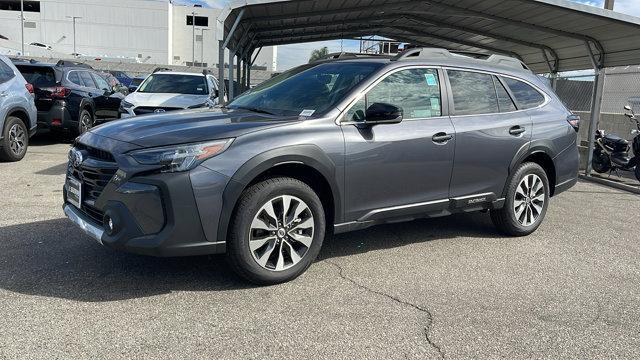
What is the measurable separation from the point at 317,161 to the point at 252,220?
67 centimetres

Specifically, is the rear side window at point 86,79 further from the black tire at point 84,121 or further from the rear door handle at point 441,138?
the rear door handle at point 441,138

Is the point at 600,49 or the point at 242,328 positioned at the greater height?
the point at 600,49

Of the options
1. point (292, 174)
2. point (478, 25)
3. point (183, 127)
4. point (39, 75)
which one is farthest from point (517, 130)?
point (39, 75)

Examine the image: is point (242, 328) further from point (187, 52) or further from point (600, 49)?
point (187, 52)

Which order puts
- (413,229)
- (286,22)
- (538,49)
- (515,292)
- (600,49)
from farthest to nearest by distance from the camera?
(286,22)
(538,49)
(600,49)
(413,229)
(515,292)

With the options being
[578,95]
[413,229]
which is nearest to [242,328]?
[413,229]

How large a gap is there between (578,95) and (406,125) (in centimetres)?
1240

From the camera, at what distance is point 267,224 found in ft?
12.7

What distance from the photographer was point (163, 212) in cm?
350

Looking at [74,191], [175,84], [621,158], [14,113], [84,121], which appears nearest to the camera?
[74,191]

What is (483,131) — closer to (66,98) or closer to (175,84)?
(175,84)

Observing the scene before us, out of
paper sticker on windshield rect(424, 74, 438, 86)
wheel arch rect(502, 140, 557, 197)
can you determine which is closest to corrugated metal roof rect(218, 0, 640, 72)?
wheel arch rect(502, 140, 557, 197)

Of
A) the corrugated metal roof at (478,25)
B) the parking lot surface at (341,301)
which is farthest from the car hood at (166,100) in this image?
the parking lot surface at (341,301)

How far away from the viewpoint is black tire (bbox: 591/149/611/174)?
1060cm
